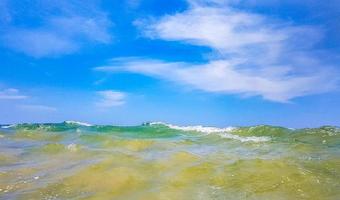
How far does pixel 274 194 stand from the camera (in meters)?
6.82

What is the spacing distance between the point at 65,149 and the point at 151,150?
2766mm

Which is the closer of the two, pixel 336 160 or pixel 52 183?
pixel 52 183

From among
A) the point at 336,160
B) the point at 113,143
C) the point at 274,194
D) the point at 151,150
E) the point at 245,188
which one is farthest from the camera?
the point at 113,143

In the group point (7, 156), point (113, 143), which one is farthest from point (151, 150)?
point (7, 156)

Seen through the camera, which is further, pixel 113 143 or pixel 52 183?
pixel 113 143

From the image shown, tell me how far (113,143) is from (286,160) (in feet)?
22.7

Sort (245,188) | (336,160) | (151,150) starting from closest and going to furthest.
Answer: (245,188) < (336,160) < (151,150)

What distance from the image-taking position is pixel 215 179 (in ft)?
26.4

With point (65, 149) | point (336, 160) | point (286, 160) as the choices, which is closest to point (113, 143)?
point (65, 149)

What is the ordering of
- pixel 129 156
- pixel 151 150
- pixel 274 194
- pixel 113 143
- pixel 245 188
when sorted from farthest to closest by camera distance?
pixel 113 143
pixel 151 150
pixel 129 156
pixel 245 188
pixel 274 194

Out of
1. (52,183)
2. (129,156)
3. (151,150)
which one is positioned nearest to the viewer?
(52,183)

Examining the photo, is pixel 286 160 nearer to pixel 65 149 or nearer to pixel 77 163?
pixel 77 163

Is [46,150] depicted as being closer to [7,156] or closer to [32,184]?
[7,156]

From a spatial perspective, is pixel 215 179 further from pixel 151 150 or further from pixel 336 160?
pixel 151 150
